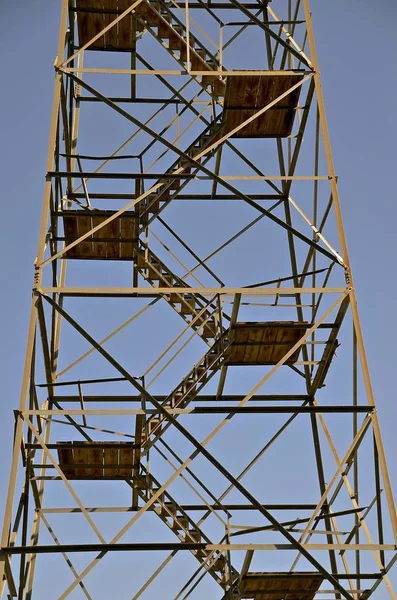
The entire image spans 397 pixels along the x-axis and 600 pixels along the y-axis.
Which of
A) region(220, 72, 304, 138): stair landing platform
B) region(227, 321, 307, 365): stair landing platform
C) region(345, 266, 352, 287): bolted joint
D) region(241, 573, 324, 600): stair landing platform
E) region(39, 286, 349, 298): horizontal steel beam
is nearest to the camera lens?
region(241, 573, 324, 600): stair landing platform

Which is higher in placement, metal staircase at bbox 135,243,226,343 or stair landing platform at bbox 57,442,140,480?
metal staircase at bbox 135,243,226,343

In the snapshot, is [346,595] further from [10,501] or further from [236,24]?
[236,24]

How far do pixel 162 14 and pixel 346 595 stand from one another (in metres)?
13.7

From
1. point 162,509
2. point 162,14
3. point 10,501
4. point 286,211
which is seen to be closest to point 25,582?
point 162,509

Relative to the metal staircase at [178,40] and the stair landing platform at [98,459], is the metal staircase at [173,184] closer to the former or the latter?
the metal staircase at [178,40]

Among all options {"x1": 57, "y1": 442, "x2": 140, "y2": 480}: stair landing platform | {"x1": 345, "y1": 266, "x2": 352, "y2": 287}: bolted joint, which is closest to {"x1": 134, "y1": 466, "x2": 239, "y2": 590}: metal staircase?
{"x1": 57, "y1": 442, "x2": 140, "y2": 480}: stair landing platform

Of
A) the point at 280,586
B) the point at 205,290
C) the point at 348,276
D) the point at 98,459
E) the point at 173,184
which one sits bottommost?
the point at 280,586

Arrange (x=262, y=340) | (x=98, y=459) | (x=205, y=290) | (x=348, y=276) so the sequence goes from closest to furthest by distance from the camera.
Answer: (x=205, y=290)
(x=348, y=276)
(x=262, y=340)
(x=98, y=459)

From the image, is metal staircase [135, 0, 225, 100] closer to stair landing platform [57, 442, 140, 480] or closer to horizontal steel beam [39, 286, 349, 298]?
horizontal steel beam [39, 286, 349, 298]

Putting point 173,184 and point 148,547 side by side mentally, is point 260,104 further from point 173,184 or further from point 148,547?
point 148,547

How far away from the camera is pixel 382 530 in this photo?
16.5 meters

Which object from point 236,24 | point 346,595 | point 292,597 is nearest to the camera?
point 346,595

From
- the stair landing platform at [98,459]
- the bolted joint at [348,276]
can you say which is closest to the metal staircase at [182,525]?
the stair landing platform at [98,459]

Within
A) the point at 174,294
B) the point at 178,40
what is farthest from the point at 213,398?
the point at 178,40
